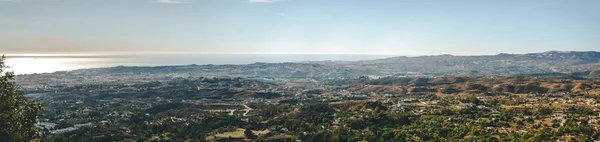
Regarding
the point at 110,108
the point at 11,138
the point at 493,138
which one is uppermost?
the point at 11,138

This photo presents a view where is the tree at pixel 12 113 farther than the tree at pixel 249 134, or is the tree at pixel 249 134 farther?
the tree at pixel 249 134

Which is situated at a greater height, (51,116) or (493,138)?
(493,138)

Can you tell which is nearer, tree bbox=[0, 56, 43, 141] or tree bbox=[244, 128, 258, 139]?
tree bbox=[0, 56, 43, 141]

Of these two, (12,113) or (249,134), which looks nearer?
(12,113)

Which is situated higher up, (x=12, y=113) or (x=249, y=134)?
(x=12, y=113)

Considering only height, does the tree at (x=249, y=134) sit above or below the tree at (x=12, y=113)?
below

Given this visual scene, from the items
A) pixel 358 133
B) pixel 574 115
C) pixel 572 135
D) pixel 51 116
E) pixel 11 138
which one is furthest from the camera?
pixel 51 116

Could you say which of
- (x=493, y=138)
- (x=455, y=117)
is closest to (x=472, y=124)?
(x=455, y=117)

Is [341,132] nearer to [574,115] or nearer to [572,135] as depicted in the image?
[572,135]
